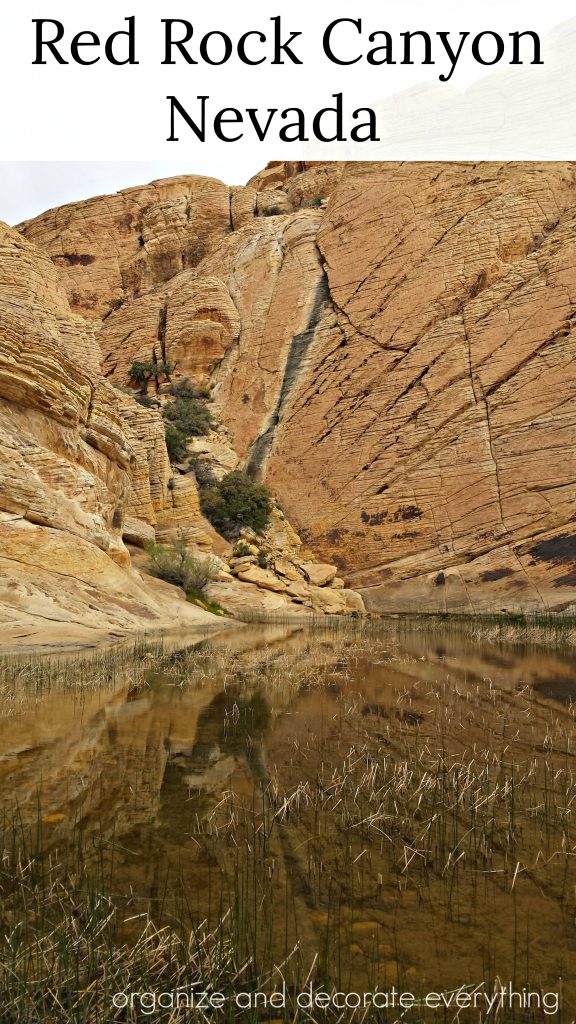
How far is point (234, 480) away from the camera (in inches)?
1464

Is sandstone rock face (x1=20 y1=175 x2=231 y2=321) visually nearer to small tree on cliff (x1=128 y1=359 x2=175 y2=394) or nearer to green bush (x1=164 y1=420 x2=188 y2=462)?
small tree on cliff (x1=128 y1=359 x2=175 y2=394)

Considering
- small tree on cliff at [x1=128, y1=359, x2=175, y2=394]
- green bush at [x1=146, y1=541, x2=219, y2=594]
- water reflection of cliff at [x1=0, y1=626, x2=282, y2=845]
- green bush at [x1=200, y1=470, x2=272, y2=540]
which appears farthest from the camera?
small tree on cliff at [x1=128, y1=359, x2=175, y2=394]

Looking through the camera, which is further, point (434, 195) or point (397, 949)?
point (434, 195)

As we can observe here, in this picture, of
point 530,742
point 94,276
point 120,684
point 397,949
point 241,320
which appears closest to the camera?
point 397,949

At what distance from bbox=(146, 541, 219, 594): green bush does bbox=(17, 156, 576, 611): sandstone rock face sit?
3.74 metres

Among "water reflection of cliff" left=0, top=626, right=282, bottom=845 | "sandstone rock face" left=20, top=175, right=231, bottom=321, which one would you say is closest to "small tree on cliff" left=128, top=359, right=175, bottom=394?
"sandstone rock face" left=20, top=175, right=231, bottom=321

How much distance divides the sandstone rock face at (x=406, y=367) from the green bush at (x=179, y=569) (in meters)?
3.74

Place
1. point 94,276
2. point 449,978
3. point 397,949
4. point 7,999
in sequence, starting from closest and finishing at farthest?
point 7,999 → point 449,978 → point 397,949 → point 94,276

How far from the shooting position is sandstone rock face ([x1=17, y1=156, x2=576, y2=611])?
31.6m

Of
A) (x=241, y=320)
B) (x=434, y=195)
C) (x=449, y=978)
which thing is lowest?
(x=449, y=978)

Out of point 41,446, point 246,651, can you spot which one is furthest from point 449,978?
point 41,446

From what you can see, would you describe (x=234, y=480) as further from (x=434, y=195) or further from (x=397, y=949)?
(x=397, y=949)

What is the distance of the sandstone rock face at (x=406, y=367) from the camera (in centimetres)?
3164

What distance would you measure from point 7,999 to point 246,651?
1295cm
